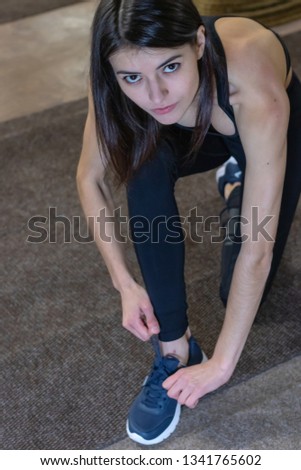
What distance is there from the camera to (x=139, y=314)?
54.1 inches

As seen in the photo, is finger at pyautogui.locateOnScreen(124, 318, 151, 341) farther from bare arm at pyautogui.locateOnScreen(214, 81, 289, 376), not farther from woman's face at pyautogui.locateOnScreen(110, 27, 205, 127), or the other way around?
woman's face at pyautogui.locateOnScreen(110, 27, 205, 127)

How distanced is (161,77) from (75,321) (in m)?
0.70

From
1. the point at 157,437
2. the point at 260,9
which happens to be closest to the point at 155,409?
the point at 157,437

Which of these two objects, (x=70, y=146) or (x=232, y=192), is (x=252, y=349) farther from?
(x=70, y=146)

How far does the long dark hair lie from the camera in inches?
41.9

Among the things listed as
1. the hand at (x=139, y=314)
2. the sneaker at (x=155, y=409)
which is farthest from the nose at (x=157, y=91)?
the sneaker at (x=155, y=409)

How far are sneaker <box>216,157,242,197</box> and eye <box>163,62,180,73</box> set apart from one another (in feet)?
2.55

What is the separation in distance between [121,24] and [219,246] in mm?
845

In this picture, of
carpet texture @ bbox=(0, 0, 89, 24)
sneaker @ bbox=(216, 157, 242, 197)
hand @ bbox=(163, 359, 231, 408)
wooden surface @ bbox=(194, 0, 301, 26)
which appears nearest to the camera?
hand @ bbox=(163, 359, 231, 408)

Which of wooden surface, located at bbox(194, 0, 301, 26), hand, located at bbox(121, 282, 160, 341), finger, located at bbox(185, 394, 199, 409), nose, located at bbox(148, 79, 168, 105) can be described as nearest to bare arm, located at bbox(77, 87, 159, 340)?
hand, located at bbox(121, 282, 160, 341)

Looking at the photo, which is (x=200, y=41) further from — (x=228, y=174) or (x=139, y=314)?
(x=228, y=174)

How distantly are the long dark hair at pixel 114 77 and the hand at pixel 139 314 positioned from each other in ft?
0.70

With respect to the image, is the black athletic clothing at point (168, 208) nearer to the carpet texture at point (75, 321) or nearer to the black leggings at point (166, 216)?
the black leggings at point (166, 216)
